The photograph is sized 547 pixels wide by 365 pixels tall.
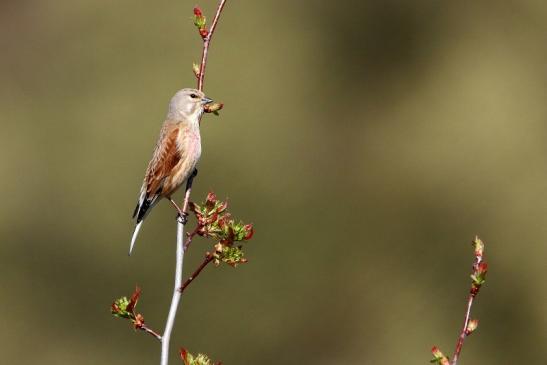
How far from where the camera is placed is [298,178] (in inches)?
643

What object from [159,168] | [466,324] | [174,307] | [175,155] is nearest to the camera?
[466,324]

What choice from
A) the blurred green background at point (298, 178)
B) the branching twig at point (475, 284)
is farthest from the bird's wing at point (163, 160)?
the blurred green background at point (298, 178)

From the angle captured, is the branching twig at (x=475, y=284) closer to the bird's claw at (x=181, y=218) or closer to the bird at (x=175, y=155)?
the bird's claw at (x=181, y=218)

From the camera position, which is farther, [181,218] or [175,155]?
[175,155]

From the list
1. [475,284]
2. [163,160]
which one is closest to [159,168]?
[163,160]

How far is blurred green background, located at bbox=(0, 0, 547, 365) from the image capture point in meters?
15.4

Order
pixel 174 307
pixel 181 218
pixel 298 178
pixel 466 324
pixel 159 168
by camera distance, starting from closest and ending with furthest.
→ pixel 466 324, pixel 174 307, pixel 181 218, pixel 159 168, pixel 298 178

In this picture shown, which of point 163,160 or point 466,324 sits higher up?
point 163,160

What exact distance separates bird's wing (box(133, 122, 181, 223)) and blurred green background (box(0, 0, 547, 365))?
27.0ft

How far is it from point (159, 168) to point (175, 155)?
0.62 ft

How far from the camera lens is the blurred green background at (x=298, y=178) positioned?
15.4 metres

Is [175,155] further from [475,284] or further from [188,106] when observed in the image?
[475,284]

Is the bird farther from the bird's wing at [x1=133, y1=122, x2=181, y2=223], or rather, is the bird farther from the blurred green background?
the blurred green background

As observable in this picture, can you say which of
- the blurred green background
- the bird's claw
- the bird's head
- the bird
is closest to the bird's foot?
the bird's claw
